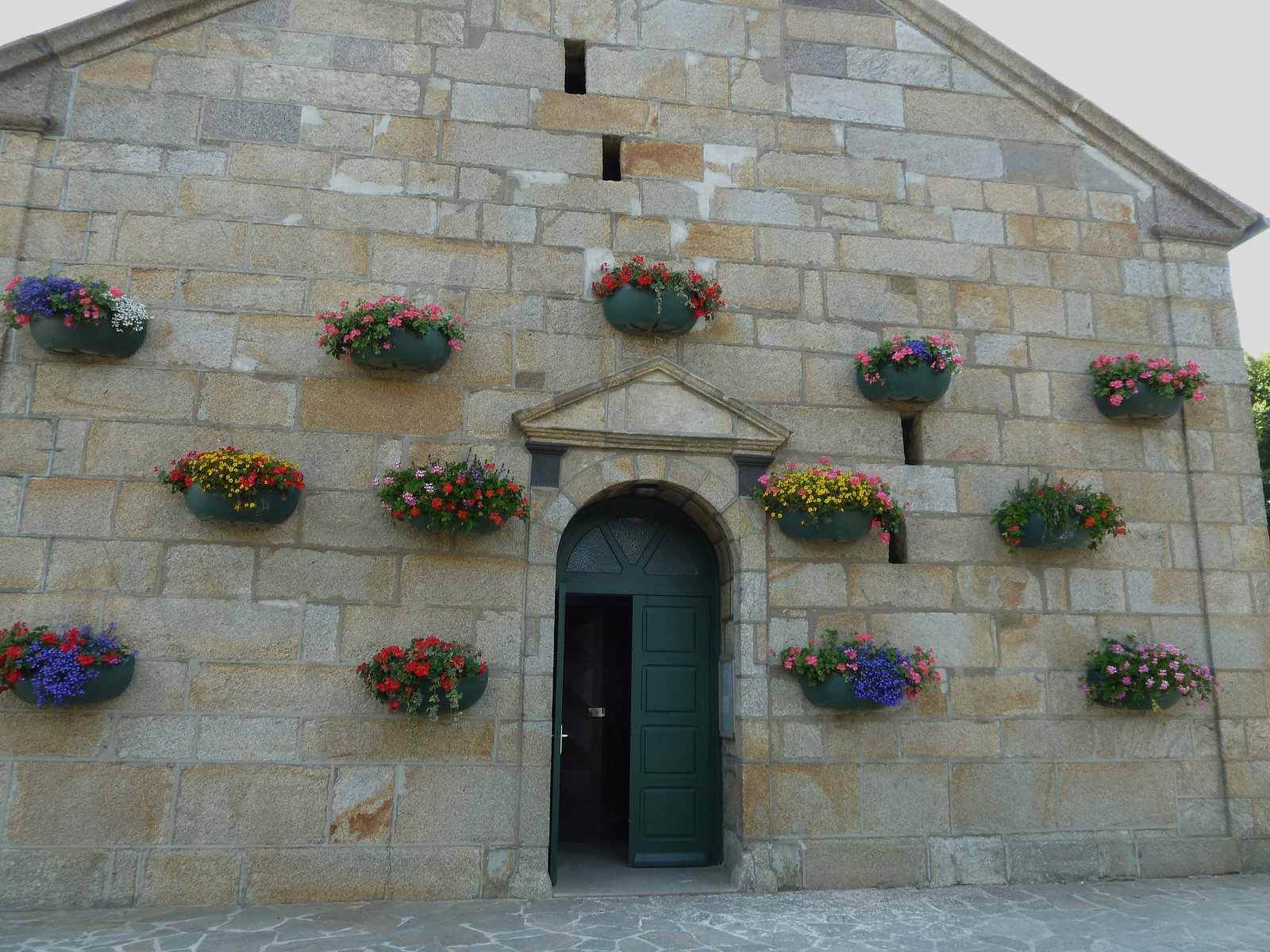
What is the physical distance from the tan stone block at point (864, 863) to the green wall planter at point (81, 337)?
4.88m

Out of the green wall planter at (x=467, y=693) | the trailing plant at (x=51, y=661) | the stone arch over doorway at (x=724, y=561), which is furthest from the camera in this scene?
the stone arch over doorway at (x=724, y=561)

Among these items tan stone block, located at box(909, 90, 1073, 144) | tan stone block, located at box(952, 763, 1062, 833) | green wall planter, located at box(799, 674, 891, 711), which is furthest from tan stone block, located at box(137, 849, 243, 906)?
tan stone block, located at box(909, 90, 1073, 144)

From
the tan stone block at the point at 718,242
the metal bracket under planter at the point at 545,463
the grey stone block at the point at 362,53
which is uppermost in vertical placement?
the grey stone block at the point at 362,53

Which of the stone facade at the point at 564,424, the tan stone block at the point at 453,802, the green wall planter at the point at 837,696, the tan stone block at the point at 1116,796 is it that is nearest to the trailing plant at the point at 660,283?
the stone facade at the point at 564,424

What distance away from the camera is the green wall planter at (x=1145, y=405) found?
20.3 ft

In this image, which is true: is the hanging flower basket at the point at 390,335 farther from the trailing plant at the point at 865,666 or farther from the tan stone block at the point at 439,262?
the trailing plant at the point at 865,666

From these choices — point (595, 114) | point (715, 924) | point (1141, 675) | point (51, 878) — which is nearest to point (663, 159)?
point (595, 114)

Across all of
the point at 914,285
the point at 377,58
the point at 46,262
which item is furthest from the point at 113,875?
the point at 914,285

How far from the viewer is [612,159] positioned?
21.0 feet

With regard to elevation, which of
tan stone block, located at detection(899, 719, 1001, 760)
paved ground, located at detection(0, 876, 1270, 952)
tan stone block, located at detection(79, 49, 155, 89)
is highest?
tan stone block, located at detection(79, 49, 155, 89)

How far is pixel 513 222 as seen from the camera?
602 cm

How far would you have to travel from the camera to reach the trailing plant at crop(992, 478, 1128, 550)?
5.80 metres

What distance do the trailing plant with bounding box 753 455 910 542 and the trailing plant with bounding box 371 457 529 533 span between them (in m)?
1.54

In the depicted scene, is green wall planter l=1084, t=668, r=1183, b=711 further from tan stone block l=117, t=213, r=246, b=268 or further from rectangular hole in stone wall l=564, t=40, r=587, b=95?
tan stone block l=117, t=213, r=246, b=268
